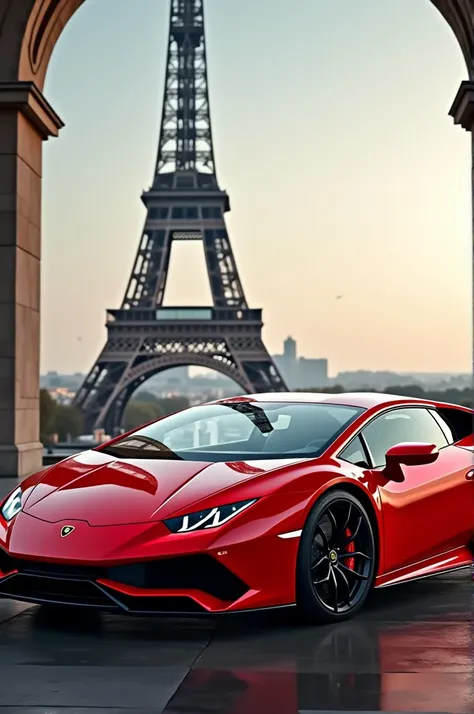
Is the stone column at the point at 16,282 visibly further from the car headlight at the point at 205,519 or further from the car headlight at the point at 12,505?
the car headlight at the point at 205,519

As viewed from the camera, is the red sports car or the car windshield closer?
the red sports car

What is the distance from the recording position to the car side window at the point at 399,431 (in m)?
5.32

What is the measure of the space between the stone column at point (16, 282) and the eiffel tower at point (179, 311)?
38.5m

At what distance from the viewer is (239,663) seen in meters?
4.09

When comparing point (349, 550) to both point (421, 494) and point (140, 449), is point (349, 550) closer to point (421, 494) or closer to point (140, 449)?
point (421, 494)

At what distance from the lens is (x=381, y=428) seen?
214 inches

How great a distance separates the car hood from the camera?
4578 millimetres

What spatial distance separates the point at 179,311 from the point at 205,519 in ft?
176

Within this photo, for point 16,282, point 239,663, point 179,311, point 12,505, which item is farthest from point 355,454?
point 179,311

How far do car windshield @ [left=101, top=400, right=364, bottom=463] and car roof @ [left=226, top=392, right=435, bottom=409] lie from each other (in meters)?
0.06

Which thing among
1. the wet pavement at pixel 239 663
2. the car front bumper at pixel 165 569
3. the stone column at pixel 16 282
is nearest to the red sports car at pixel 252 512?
the car front bumper at pixel 165 569

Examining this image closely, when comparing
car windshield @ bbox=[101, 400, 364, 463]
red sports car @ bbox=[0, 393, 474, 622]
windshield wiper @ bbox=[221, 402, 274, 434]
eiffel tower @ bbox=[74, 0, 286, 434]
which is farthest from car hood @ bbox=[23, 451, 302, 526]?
eiffel tower @ bbox=[74, 0, 286, 434]

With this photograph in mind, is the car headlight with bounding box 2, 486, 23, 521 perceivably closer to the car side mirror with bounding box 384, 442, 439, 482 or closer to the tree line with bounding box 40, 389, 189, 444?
the car side mirror with bounding box 384, 442, 439, 482

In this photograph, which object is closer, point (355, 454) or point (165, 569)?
point (165, 569)
